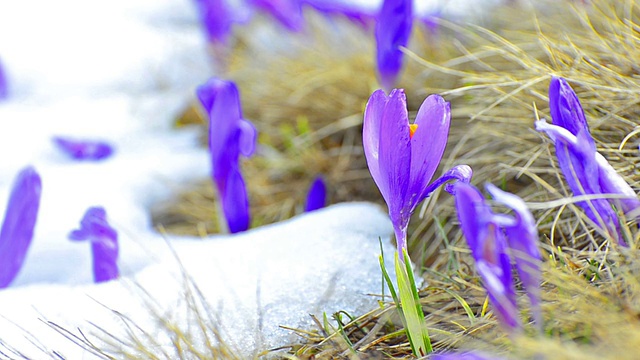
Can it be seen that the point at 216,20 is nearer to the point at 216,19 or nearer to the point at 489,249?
the point at 216,19

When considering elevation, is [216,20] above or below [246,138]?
above

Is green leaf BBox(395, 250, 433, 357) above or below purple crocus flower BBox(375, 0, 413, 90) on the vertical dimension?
below

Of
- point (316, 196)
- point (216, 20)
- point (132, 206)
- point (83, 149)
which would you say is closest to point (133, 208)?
point (132, 206)

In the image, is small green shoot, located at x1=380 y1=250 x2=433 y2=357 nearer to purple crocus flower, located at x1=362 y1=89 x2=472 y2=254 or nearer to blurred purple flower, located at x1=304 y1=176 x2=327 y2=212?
purple crocus flower, located at x1=362 y1=89 x2=472 y2=254

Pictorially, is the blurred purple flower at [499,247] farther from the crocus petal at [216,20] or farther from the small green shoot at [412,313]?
the crocus petal at [216,20]

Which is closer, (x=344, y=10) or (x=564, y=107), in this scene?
(x=564, y=107)

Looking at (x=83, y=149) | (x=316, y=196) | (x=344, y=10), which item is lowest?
(x=316, y=196)

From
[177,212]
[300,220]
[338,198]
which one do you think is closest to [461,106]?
[338,198]

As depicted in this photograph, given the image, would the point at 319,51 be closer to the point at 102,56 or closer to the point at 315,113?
the point at 315,113

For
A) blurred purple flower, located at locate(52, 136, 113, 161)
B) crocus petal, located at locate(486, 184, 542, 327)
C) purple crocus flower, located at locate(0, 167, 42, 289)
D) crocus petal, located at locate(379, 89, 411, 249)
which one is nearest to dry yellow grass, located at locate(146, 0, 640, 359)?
crocus petal, located at locate(486, 184, 542, 327)
